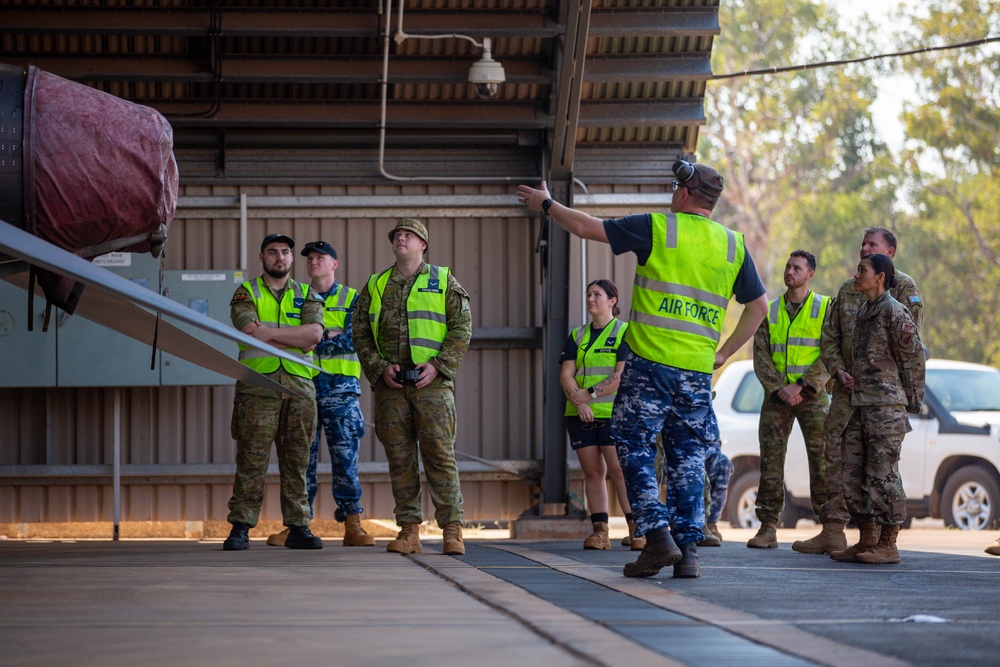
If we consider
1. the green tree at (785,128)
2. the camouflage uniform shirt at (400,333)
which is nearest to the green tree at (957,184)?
the green tree at (785,128)

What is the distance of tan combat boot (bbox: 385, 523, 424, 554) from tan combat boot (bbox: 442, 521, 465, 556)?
19 centimetres

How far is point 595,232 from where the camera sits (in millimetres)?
5949

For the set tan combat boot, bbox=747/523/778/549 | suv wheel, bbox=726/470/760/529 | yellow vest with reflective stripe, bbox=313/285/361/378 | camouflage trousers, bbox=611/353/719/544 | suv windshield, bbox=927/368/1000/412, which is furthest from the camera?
suv wheel, bbox=726/470/760/529

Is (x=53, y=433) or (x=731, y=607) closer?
(x=731, y=607)

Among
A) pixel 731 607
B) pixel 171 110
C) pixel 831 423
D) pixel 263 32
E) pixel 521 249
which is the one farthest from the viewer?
pixel 521 249

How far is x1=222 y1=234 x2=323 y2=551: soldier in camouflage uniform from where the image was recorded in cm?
835

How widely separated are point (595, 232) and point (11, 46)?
6.50 meters

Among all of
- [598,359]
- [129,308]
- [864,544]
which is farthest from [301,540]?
[864,544]

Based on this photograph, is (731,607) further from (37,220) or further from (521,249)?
(521,249)

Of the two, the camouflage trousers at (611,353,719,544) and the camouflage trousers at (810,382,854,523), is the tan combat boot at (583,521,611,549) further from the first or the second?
the camouflage trousers at (611,353,719,544)

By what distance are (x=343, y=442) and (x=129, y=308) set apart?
3609mm

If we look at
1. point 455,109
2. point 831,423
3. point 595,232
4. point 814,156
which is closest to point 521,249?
point 455,109

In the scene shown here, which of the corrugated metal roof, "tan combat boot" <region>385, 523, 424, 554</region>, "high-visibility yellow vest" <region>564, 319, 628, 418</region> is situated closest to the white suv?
the corrugated metal roof

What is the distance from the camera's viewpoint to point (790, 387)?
29.3ft
